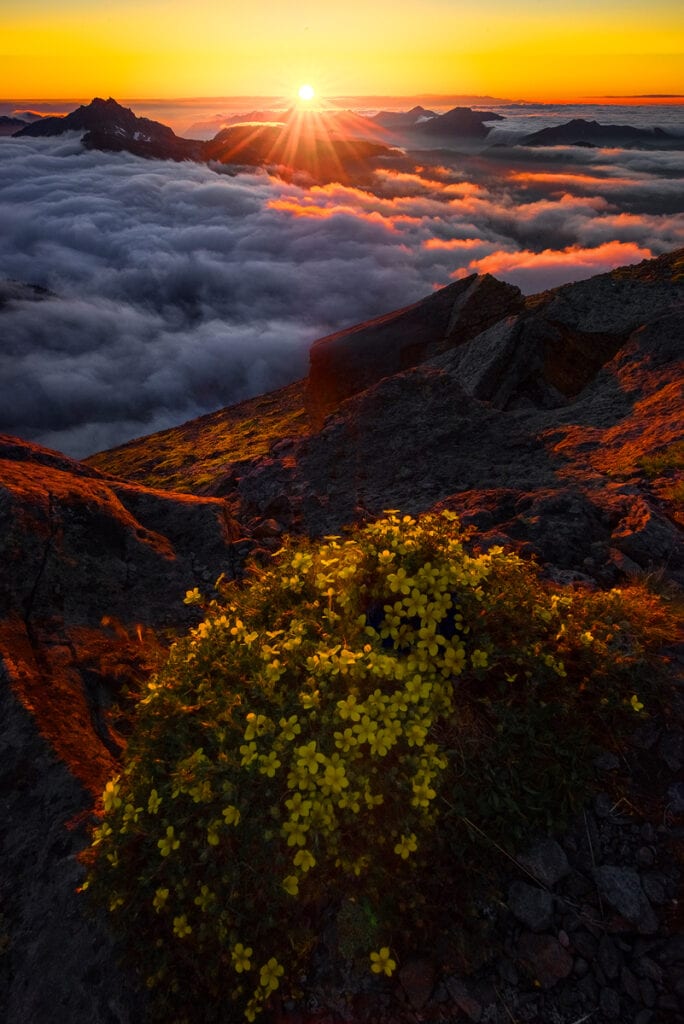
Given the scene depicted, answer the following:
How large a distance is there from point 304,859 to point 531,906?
4.55 ft

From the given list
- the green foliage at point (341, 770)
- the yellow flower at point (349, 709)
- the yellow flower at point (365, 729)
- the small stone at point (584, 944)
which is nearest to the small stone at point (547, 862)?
the green foliage at point (341, 770)

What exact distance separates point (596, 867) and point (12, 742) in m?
4.55

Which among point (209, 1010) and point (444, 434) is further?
point (444, 434)

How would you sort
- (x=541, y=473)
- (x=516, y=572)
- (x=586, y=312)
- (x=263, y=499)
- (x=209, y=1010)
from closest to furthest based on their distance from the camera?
(x=209, y=1010)
(x=516, y=572)
(x=541, y=473)
(x=263, y=499)
(x=586, y=312)

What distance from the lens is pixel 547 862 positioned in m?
3.39

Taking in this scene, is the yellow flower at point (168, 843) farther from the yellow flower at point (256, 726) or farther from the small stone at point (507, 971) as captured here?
the small stone at point (507, 971)

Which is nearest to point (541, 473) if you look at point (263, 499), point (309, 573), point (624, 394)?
point (624, 394)

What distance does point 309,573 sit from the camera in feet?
15.5

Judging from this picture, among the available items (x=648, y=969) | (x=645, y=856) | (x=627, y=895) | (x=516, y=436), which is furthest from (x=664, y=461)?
(x=648, y=969)

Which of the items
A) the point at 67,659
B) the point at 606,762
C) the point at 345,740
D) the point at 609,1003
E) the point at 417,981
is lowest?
the point at 67,659

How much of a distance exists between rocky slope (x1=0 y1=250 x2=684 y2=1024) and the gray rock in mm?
11

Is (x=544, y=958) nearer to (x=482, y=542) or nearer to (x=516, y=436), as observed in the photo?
(x=482, y=542)

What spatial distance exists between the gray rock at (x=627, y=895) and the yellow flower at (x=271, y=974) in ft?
6.42

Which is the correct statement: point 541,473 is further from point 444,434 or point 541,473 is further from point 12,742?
point 12,742
